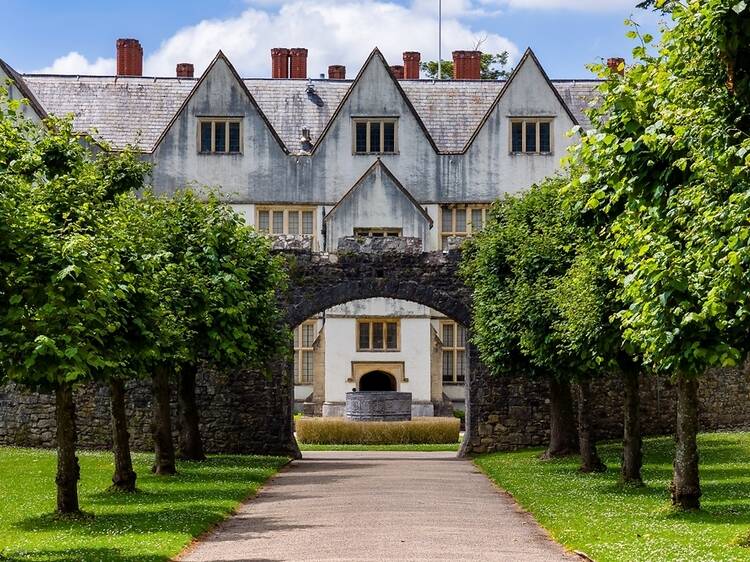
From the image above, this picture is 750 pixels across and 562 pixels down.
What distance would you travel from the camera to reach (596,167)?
16.3 metres

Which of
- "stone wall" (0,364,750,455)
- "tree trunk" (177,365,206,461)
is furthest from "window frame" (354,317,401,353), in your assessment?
"tree trunk" (177,365,206,461)

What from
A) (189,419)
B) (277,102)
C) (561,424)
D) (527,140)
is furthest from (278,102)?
(561,424)

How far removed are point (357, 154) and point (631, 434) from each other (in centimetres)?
2983

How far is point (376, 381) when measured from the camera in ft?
193

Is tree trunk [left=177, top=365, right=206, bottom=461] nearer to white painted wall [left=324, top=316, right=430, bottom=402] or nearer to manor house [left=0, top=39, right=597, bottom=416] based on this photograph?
manor house [left=0, top=39, right=597, bottom=416]

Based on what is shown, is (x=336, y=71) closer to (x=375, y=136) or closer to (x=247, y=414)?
(x=375, y=136)

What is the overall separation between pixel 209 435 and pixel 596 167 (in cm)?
2374

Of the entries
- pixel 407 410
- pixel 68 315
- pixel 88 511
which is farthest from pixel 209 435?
pixel 68 315

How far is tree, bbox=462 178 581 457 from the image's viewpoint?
29766mm

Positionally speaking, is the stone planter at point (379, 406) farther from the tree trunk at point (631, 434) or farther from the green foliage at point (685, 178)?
the green foliage at point (685, 178)

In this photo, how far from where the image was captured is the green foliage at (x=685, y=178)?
44.9 ft

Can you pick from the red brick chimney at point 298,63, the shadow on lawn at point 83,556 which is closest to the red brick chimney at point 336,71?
the red brick chimney at point 298,63

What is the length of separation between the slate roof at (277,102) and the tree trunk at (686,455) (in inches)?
1371

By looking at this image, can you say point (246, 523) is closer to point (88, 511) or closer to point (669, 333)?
point (88, 511)
